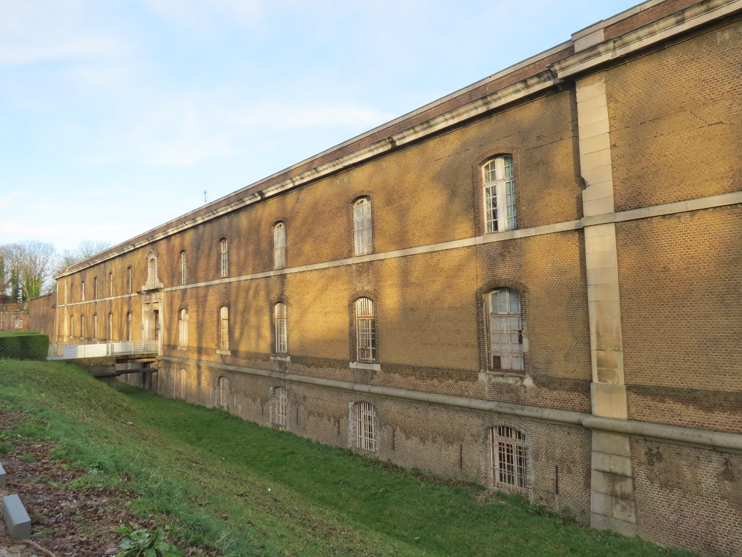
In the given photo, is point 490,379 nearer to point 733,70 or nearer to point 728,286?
point 728,286

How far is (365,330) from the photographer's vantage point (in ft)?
49.2

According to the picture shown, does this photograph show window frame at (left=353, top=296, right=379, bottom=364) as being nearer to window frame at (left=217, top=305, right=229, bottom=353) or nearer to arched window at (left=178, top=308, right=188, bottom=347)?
window frame at (left=217, top=305, right=229, bottom=353)

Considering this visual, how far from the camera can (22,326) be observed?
72750mm

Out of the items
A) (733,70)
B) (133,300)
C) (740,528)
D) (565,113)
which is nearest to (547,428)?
(740,528)

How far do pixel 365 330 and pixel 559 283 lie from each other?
660 cm

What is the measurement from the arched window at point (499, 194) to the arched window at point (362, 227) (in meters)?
4.33

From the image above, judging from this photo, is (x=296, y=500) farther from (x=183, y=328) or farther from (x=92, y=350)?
(x=92, y=350)

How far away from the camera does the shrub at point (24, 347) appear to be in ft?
76.3

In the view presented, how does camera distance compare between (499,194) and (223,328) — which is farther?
(223,328)

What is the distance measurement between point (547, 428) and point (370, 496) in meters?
4.59

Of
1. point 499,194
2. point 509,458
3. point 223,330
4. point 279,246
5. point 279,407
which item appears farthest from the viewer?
point 223,330

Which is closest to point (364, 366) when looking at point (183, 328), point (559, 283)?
point (559, 283)

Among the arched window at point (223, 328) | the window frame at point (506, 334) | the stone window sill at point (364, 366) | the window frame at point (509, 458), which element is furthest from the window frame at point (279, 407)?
the window frame at point (506, 334)

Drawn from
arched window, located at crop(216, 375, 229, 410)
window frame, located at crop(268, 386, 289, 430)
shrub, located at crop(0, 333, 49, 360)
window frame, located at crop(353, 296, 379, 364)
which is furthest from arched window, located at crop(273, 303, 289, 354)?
shrub, located at crop(0, 333, 49, 360)
